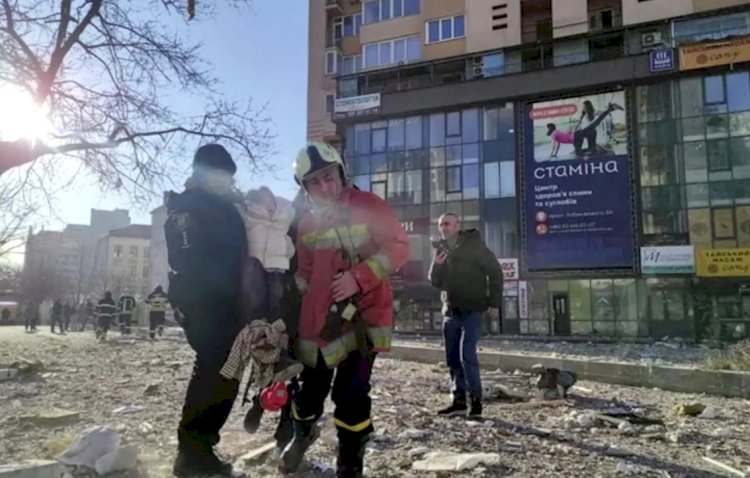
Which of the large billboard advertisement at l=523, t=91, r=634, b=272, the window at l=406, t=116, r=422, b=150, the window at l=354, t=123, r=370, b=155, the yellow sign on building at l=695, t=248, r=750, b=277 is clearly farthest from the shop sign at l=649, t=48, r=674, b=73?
the window at l=354, t=123, r=370, b=155

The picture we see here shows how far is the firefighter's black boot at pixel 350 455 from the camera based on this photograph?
10.2ft

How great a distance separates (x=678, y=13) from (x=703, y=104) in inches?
199

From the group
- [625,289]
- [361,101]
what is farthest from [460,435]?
[361,101]

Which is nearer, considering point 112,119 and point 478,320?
point 478,320

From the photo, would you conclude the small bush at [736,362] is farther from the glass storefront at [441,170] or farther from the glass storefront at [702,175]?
the glass storefront at [441,170]

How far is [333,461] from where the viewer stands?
12.8 ft

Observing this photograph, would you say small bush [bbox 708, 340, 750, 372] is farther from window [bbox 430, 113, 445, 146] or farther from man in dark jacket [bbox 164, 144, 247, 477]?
window [bbox 430, 113, 445, 146]

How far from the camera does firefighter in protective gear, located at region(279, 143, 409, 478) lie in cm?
318

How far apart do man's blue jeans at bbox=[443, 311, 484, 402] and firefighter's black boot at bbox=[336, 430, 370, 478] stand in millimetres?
2658

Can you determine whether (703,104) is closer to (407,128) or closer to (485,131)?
(485,131)

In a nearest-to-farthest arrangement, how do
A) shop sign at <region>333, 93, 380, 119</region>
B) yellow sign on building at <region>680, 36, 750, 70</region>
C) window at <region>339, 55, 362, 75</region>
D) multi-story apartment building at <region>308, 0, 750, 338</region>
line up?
yellow sign on building at <region>680, 36, 750, 70</region> < multi-story apartment building at <region>308, 0, 750, 338</region> < shop sign at <region>333, 93, 380, 119</region> < window at <region>339, 55, 362, 75</region>

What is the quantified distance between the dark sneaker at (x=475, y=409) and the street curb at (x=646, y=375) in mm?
3452

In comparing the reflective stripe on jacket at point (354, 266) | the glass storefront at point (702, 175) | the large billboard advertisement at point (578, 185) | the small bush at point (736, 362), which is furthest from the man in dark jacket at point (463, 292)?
the large billboard advertisement at point (578, 185)

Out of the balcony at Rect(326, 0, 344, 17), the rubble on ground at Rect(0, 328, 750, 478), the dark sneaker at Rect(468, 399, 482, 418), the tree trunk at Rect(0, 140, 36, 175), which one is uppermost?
the balcony at Rect(326, 0, 344, 17)
